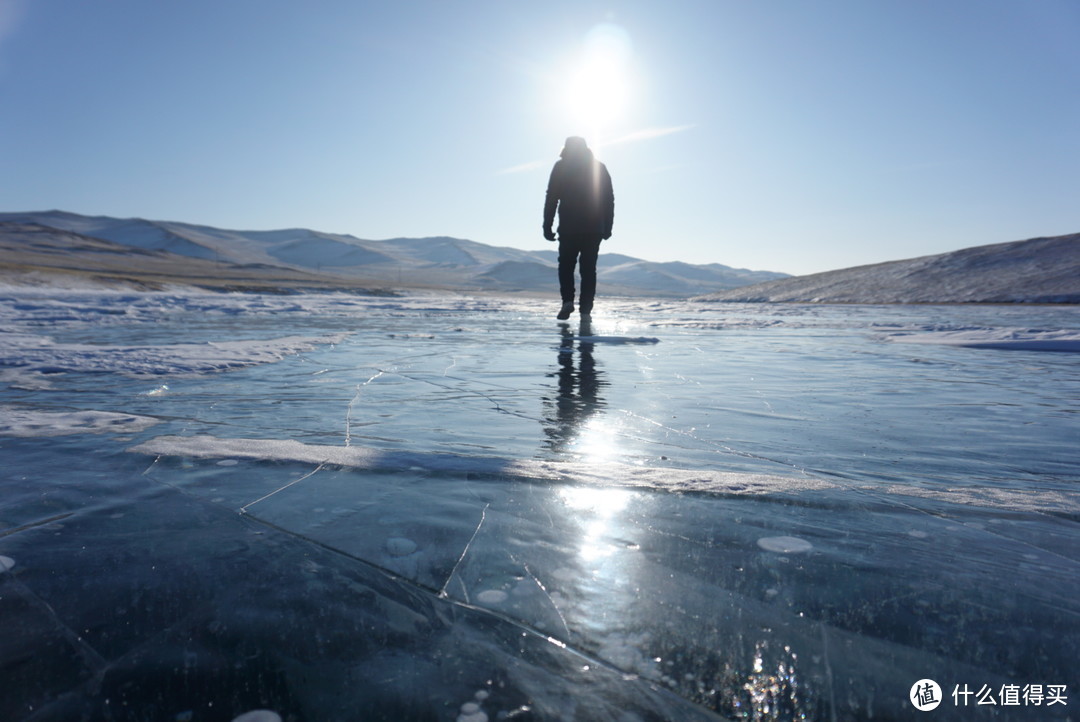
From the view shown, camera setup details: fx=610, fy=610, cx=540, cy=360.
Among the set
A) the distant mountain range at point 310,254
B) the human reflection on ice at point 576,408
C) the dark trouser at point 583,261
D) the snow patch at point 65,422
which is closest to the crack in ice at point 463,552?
the human reflection on ice at point 576,408

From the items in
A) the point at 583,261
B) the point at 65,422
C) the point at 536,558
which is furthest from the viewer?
the point at 583,261

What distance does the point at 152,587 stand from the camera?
39.3 inches

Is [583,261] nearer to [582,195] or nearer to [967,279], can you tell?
[582,195]

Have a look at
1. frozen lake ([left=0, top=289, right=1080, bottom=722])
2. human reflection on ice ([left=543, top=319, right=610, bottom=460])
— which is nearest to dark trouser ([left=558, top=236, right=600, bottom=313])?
human reflection on ice ([left=543, top=319, right=610, bottom=460])

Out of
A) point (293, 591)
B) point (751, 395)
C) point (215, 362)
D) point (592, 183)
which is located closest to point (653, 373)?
point (751, 395)

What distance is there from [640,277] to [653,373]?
168706 mm

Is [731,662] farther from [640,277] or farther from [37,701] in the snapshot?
[640,277]

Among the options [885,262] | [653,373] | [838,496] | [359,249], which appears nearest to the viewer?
[838,496]

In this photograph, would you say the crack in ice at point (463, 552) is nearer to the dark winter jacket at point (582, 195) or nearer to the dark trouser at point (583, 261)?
the dark trouser at point (583, 261)

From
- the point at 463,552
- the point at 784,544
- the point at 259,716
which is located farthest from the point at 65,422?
the point at 784,544

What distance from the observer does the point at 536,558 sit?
3.70 feet

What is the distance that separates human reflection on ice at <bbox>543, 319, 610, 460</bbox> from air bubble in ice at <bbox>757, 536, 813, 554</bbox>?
26.3 inches

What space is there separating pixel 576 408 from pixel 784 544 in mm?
1397

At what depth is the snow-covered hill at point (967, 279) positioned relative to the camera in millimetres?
11250
